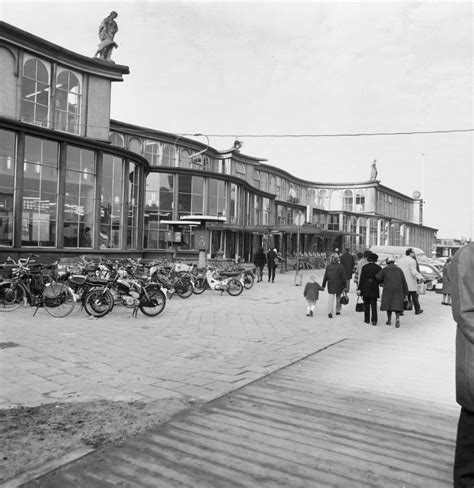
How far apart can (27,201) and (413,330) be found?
48.7 ft

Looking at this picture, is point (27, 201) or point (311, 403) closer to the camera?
point (311, 403)

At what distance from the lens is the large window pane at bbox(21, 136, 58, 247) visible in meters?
17.9

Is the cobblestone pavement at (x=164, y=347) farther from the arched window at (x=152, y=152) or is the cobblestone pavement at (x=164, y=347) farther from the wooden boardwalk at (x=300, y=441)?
the arched window at (x=152, y=152)

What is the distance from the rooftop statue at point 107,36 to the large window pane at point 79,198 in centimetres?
722

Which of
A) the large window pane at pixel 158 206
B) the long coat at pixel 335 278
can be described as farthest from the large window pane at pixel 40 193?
the large window pane at pixel 158 206

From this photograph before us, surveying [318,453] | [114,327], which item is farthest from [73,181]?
[318,453]

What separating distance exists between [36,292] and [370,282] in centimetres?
819

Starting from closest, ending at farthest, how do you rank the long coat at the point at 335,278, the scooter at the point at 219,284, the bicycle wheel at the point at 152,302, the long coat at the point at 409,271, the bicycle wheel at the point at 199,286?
the bicycle wheel at the point at 152,302, the long coat at the point at 335,278, the long coat at the point at 409,271, the bicycle wheel at the point at 199,286, the scooter at the point at 219,284

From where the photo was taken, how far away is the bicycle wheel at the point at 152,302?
1075cm

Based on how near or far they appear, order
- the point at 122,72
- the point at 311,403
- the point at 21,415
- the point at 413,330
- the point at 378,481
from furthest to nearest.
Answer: the point at 122,72, the point at 413,330, the point at 311,403, the point at 21,415, the point at 378,481

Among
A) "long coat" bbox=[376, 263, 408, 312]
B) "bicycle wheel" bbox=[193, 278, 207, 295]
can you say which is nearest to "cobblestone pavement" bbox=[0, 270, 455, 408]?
"long coat" bbox=[376, 263, 408, 312]

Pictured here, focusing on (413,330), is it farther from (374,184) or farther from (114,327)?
(374,184)

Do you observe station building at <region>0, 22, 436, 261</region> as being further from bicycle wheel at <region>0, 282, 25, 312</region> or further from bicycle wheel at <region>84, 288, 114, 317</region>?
bicycle wheel at <region>84, 288, 114, 317</region>

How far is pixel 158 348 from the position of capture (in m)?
7.43
